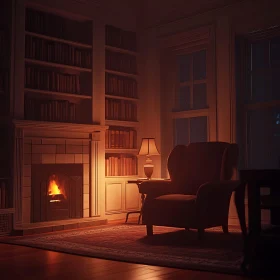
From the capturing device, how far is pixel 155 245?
4.50 m

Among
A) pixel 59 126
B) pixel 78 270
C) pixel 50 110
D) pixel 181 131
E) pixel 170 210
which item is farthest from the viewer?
pixel 181 131

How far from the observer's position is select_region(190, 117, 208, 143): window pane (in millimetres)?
6883

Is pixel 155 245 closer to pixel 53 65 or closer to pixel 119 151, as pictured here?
pixel 119 151

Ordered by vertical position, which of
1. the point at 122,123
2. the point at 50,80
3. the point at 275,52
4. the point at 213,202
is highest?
the point at 275,52

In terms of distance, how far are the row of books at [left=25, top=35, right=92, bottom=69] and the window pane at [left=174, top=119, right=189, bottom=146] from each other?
159 cm

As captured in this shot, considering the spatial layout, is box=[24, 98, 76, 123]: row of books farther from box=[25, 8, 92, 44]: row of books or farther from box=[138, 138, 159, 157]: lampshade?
box=[138, 138, 159, 157]: lampshade

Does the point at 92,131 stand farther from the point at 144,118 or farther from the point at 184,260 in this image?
the point at 184,260

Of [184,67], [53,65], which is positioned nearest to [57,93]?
[53,65]

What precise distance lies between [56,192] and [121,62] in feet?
7.40

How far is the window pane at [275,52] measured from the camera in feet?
20.1

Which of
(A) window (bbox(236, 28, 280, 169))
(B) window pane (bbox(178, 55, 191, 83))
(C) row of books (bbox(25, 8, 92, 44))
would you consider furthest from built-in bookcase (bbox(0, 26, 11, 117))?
(A) window (bbox(236, 28, 280, 169))

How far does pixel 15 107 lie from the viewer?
5.71 m

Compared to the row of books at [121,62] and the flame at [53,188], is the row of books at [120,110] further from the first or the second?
the flame at [53,188]

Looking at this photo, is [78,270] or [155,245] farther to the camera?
[155,245]
